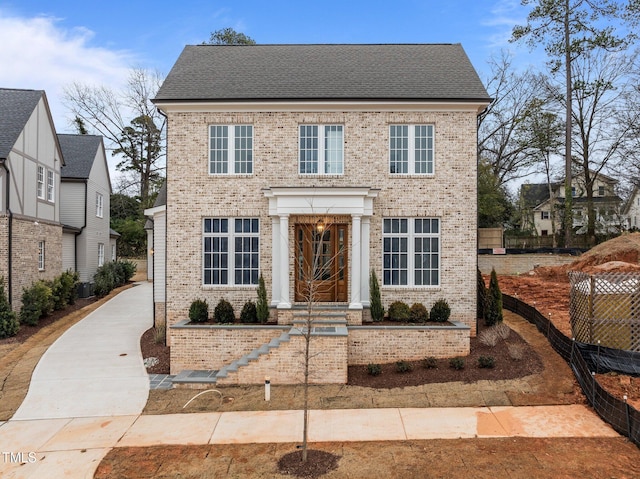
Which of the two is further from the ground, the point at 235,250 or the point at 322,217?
the point at 322,217

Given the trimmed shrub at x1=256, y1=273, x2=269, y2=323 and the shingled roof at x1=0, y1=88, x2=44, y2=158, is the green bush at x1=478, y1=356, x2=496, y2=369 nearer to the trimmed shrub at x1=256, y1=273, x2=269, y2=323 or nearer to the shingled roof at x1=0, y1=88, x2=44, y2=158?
the trimmed shrub at x1=256, y1=273, x2=269, y2=323

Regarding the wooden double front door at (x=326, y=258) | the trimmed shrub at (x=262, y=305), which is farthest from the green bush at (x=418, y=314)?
the trimmed shrub at (x=262, y=305)

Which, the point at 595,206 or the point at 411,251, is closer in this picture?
the point at 411,251

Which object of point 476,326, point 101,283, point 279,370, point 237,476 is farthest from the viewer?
point 101,283

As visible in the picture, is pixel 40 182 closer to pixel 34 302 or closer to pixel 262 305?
pixel 34 302

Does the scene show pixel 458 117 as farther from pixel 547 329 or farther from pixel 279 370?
pixel 279 370

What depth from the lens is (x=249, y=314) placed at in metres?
12.3

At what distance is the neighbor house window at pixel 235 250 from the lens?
1307 centimetres

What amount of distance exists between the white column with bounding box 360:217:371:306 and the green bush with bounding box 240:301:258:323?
3080mm

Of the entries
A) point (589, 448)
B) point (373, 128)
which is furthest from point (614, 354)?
point (373, 128)

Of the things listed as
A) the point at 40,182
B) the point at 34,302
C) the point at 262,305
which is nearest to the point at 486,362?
the point at 262,305

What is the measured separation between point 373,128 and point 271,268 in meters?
5.12

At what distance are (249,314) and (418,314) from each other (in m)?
4.74

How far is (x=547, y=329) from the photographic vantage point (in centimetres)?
1199
